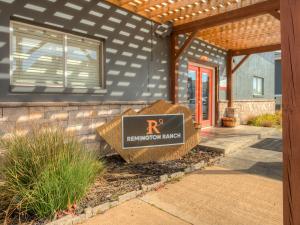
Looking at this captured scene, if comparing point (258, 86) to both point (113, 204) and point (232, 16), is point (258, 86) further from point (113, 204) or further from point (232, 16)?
point (113, 204)

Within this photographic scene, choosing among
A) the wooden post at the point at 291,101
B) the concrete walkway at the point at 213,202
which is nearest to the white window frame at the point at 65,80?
the concrete walkway at the point at 213,202

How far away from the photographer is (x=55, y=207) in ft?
9.23

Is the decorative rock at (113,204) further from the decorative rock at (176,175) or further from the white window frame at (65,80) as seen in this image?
the white window frame at (65,80)

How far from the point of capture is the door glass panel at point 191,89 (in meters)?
8.67

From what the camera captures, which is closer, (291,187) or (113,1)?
(291,187)

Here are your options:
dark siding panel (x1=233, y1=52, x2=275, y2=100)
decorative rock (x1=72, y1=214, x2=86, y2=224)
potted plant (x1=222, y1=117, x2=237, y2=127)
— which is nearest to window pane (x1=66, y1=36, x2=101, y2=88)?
decorative rock (x1=72, y1=214, x2=86, y2=224)

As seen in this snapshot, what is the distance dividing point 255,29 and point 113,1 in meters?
4.60

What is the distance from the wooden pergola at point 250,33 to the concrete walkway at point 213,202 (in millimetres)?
1503

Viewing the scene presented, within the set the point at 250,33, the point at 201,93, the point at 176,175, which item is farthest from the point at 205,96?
the point at 176,175

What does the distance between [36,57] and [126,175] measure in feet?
8.97

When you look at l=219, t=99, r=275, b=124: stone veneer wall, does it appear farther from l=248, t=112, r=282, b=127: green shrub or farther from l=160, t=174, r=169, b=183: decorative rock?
l=160, t=174, r=169, b=183: decorative rock

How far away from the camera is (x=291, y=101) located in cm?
151

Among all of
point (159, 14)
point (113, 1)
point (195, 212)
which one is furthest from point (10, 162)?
point (159, 14)

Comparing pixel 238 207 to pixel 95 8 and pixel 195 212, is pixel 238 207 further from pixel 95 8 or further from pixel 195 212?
pixel 95 8
